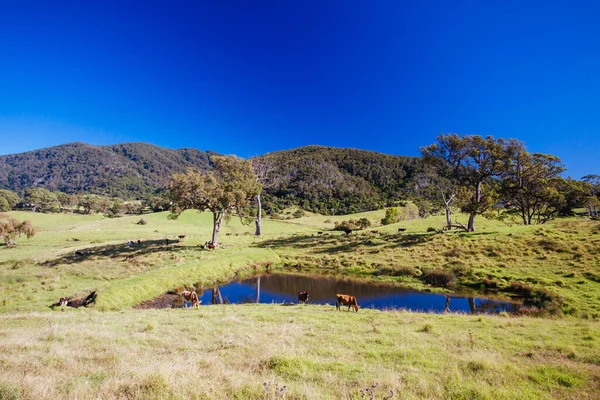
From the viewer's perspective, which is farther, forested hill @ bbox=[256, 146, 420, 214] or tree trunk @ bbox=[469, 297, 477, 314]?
forested hill @ bbox=[256, 146, 420, 214]

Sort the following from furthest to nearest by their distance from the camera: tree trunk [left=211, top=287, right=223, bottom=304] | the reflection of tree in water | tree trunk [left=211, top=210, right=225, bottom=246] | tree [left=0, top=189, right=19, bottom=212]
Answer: tree [left=0, top=189, right=19, bottom=212] → tree trunk [left=211, top=210, right=225, bottom=246] → the reflection of tree in water → tree trunk [left=211, top=287, right=223, bottom=304]

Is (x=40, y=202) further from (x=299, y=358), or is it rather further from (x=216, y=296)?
(x=299, y=358)

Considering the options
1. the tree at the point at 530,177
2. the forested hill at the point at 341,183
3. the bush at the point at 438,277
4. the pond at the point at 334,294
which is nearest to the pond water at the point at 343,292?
the pond at the point at 334,294

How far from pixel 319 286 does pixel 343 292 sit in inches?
118

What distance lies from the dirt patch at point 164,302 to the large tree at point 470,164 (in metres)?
36.5

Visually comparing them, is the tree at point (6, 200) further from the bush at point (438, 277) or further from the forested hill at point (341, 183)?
the bush at point (438, 277)

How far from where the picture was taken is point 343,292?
1031 inches

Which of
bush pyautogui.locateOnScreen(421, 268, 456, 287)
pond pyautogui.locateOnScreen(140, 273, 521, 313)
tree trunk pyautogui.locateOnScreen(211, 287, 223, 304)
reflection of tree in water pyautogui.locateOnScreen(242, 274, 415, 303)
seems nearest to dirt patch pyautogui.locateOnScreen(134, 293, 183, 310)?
pond pyautogui.locateOnScreen(140, 273, 521, 313)

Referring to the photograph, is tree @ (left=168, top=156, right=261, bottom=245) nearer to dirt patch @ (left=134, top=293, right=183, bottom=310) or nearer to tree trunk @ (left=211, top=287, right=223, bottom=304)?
tree trunk @ (left=211, top=287, right=223, bottom=304)

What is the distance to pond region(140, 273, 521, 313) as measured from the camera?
70.7ft

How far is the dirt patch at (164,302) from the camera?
857 inches

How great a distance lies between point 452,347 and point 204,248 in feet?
111

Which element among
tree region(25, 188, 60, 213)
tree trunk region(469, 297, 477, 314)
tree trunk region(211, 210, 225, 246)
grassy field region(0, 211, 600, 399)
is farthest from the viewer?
tree region(25, 188, 60, 213)

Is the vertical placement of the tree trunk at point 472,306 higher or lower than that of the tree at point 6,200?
lower
